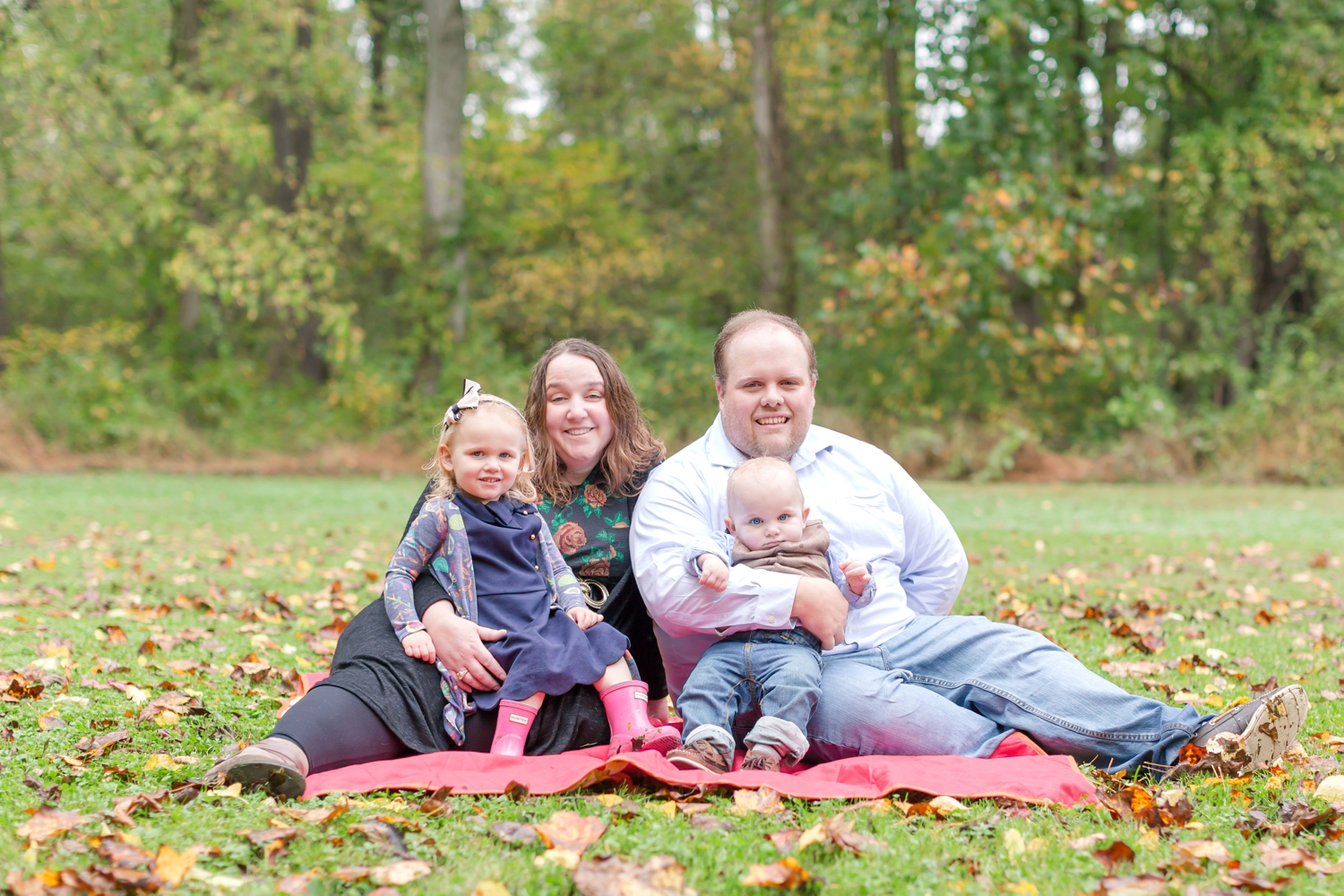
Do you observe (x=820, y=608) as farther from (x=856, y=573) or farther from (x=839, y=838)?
(x=839, y=838)

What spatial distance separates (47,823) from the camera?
2766 mm

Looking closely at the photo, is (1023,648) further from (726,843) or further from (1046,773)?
(726,843)

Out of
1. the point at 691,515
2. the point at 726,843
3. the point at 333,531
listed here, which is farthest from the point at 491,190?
the point at 726,843

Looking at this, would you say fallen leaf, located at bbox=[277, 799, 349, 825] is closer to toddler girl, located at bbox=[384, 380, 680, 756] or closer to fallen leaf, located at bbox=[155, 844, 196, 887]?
fallen leaf, located at bbox=[155, 844, 196, 887]

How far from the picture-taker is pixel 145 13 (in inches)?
768

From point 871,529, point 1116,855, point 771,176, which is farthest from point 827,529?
point 771,176

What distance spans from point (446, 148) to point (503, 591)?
16.1 meters

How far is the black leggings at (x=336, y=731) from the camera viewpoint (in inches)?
128

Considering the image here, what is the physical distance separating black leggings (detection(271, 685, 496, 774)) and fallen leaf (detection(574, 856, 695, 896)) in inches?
42.1

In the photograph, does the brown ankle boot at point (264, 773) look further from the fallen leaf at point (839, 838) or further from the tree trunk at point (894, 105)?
the tree trunk at point (894, 105)

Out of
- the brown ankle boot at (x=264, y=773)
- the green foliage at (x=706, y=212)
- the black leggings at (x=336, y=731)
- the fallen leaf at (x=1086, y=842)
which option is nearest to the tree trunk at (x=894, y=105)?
the green foliage at (x=706, y=212)

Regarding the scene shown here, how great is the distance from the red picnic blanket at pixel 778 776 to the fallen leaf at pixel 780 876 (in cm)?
58

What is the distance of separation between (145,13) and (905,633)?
20258 mm

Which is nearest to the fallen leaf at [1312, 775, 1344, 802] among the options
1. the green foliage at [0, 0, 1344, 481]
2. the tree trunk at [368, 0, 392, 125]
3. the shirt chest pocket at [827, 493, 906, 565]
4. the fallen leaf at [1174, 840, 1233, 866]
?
the fallen leaf at [1174, 840, 1233, 866]
